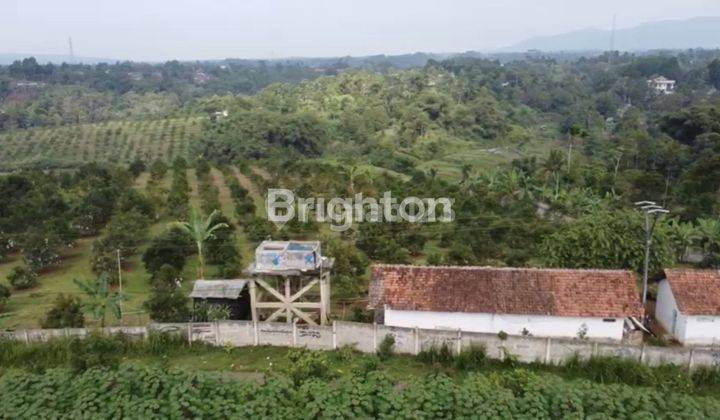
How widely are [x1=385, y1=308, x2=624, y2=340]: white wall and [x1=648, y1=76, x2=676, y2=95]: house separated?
320 ft

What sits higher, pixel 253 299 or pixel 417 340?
pixel 253 299

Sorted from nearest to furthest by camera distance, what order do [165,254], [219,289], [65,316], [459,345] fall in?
[459,345] < [65,316] < [219,289] < [165,254]

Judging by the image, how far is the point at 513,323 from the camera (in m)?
17.2

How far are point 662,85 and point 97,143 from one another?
9119 cm

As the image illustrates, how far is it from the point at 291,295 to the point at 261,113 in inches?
2014

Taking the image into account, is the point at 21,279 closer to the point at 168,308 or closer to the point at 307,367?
the point at 168,308

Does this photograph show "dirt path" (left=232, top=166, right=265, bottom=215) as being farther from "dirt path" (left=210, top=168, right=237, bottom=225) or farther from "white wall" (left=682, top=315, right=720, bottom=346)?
"white wall" (left=682, top=315, right=720, bottom=346)

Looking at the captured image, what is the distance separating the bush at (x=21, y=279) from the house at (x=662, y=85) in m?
102

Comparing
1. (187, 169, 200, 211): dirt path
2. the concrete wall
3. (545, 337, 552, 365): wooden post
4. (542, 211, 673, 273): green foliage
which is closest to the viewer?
the concrete wall

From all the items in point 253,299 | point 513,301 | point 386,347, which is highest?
point 513,301

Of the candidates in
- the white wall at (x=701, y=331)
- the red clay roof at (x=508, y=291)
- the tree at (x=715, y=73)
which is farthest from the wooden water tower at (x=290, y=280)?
the tree at (x=715, y=73)

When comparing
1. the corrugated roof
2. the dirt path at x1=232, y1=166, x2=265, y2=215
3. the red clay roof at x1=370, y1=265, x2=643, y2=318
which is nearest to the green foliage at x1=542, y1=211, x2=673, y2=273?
the red clay roof at x1=370, y1=265, x2=643, y2=318

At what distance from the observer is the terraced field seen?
62.0 meters

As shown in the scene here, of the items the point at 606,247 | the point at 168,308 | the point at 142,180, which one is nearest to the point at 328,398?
the point at 168,308
